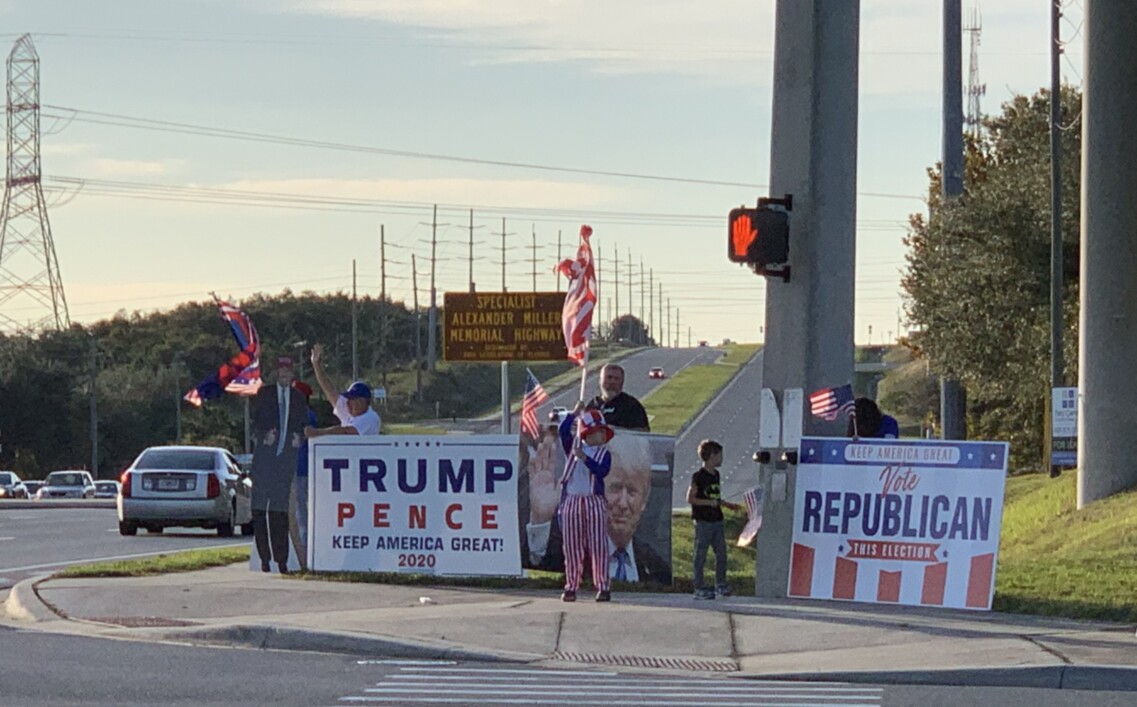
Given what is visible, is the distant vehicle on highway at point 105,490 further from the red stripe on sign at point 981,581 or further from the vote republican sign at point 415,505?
the red stripe on sign at point 981,581

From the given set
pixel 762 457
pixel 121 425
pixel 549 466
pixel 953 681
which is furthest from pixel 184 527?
Result: pixel 121 425

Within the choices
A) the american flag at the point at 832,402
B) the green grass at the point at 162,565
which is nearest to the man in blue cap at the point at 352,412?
the green grass at the point at 162,565

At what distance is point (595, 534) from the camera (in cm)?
1510

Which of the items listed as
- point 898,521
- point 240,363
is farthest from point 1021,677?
point 240,363

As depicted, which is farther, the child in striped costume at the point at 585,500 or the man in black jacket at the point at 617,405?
the man in black jacket at the point at 617,405

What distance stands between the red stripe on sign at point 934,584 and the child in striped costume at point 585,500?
2487 millimetres

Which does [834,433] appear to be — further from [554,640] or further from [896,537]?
[554,640]

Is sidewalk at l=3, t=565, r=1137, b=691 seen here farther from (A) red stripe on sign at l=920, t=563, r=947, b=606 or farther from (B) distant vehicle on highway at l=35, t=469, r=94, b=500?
(B) distant vehicle on highway at l=35, t=469, r=94, b=500

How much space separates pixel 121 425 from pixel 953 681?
3633 inches

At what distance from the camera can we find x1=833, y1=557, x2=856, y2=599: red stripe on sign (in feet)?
49.8

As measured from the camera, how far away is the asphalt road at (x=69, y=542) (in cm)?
2105

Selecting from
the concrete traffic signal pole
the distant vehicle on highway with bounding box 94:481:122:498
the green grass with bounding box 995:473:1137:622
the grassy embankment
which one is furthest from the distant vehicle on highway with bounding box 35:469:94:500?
the concrete traffic signal pole

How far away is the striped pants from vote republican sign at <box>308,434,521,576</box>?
A: 60.4 inches

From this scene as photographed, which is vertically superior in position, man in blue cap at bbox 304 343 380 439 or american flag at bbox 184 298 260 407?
american flag at bbox 184 298 260 407
